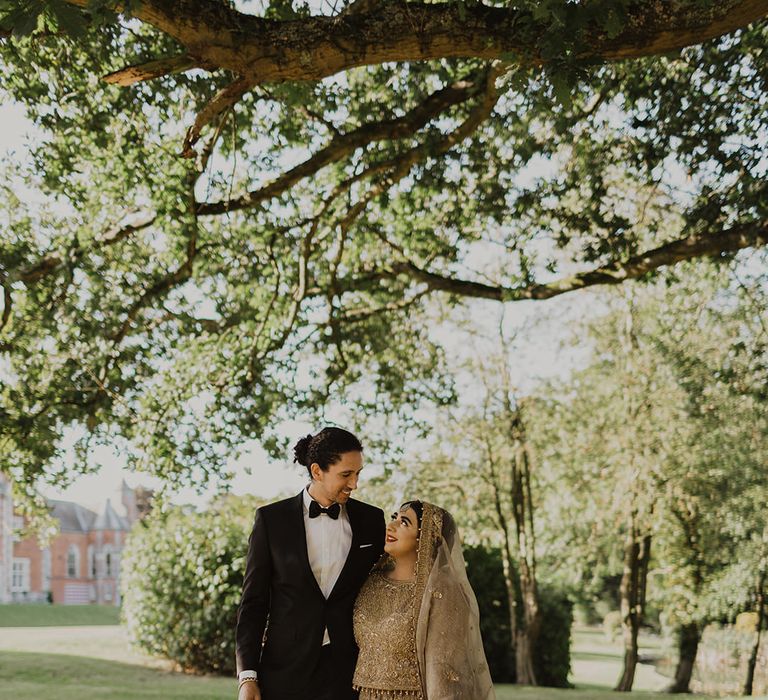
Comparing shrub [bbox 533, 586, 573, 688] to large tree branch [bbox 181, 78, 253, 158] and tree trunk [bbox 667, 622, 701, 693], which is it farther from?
large tree branch [bbox 181, 78, 253, 158]

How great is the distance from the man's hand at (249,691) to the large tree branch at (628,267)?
6.54 meters

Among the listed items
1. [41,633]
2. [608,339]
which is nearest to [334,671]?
[608,339]

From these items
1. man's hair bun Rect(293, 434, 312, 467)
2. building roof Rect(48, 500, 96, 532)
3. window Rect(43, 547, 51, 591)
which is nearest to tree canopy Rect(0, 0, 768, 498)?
man's hair bun Rect(293, 434, 312, 467)

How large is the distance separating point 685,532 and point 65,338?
14.3 m

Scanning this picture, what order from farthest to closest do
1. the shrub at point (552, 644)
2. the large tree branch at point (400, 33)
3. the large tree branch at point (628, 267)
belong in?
the shrub at point (552, 644)
the large tree branch at point (628, 267)
the large tree branch at point (400, 33)

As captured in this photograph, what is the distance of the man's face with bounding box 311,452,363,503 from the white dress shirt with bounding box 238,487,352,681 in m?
0.19

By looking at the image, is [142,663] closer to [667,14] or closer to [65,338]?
[65,338]

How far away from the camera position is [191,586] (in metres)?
16.1

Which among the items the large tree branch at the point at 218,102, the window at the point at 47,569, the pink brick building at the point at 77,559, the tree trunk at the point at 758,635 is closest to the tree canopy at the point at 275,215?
the large tree branch at the point at 218,102

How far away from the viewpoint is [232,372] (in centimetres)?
1051

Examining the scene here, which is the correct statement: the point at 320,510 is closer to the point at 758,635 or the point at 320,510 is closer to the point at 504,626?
the point at 504,626

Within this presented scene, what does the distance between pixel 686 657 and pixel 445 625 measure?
63.8 feet

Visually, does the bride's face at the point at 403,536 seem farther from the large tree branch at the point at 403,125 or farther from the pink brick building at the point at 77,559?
the pink brick building at the point at 77,559

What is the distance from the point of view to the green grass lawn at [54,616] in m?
30.0
